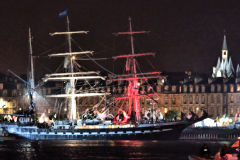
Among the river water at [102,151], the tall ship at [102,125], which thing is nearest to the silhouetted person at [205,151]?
the river water at [102,151]

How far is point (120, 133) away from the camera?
366 ft

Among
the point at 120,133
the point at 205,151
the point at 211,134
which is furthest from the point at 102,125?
the point at 205,151

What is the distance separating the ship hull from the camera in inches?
4343

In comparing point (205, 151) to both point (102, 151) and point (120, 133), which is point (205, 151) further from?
point (120, 133)

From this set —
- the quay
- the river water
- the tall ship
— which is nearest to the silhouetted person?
the river water

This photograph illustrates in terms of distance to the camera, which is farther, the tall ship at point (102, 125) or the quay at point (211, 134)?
the quay at point (211, 134)

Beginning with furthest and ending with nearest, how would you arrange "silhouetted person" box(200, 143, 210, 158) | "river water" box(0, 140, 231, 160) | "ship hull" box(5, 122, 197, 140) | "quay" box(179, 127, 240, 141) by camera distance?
"quay" box(179, 127, 240, 141), "ship hull" box(5, 122, 197, 140), "river water" box(0, 140, 231, 160), "silhouetted person" box(200, 143, 210, 158)

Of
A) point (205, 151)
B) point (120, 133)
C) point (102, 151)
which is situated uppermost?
point (120, 133)

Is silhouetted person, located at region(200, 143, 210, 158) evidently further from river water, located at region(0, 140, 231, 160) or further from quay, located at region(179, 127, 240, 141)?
quay, located at region(179, 127, 240, 141)

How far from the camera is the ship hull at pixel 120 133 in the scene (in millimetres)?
110312

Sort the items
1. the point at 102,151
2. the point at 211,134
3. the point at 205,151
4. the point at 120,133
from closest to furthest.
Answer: the point at 205,151 < the point at 102,151 < the point at 120,133 < the point at 211,134

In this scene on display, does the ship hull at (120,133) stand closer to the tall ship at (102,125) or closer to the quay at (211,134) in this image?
the tall ship at (102,125)

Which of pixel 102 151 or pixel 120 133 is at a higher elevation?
pixel 120 133

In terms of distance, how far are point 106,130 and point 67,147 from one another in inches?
643
